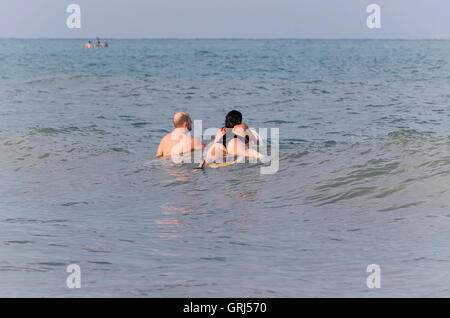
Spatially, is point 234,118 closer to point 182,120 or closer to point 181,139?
point 182,120

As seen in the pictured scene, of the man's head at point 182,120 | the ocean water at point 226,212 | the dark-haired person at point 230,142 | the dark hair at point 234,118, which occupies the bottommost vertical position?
the ocean water at point 226,212

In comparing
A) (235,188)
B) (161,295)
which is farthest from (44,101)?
(161,295)

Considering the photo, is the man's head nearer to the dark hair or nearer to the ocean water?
the ocean water

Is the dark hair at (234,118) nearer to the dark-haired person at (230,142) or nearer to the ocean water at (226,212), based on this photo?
the dark-haired person at (230,142)

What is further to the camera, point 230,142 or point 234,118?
point 230,142

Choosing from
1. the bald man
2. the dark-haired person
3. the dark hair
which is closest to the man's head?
the bald man

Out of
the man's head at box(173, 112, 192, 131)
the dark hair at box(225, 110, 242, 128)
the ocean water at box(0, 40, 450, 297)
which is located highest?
the man's head at box(173, 112, 192, 131)

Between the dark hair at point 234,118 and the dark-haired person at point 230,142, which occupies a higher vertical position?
the dark hair at point 234,118

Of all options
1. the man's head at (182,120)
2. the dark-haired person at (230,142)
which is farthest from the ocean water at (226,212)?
the man's head at (182,120)

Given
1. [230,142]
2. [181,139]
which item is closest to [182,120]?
[181,139]

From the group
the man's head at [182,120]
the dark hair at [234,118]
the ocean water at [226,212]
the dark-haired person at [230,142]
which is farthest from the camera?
the man's head at [182,120]

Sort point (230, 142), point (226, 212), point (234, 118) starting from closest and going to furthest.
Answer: point (226, 212), point (234, 118), point (230, 142)

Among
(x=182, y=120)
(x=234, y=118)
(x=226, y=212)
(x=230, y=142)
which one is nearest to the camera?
(x=226, y=212)

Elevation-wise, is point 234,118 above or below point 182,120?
below
